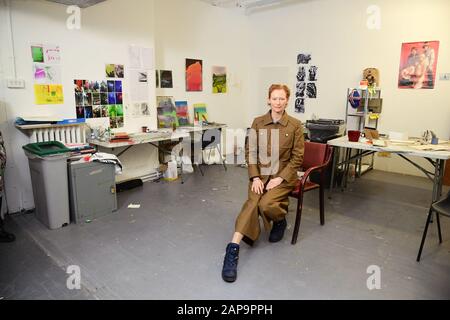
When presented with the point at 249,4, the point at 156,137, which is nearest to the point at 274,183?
the point at 156,137

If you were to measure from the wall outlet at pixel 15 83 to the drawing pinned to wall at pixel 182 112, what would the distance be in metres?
2.41

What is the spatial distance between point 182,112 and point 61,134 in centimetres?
220

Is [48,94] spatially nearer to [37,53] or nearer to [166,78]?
[37,53]

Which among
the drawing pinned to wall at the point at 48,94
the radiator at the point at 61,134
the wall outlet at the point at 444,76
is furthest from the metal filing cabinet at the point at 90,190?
the wall outlet at the point at 444,76

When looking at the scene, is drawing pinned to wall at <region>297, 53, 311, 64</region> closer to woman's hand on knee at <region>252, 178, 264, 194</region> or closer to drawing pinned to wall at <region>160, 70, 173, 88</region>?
drawing pinned to wall at <region>160, 70, 173, 88</region>

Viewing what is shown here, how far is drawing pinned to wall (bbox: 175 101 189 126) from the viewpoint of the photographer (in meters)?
5.44

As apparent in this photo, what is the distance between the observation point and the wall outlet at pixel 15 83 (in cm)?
329

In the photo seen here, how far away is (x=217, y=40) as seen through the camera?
5996 mm

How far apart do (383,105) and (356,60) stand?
88 cm

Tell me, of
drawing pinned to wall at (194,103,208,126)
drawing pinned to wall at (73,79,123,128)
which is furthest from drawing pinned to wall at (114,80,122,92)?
drawing pinned to wall at (194,103,208,126)

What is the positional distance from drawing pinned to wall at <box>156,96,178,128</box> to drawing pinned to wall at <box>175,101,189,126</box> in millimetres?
132

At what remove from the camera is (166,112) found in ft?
17.0

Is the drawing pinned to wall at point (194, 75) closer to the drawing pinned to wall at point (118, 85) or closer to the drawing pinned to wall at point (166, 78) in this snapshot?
the drawing pinned to wall at point (166, 78)
